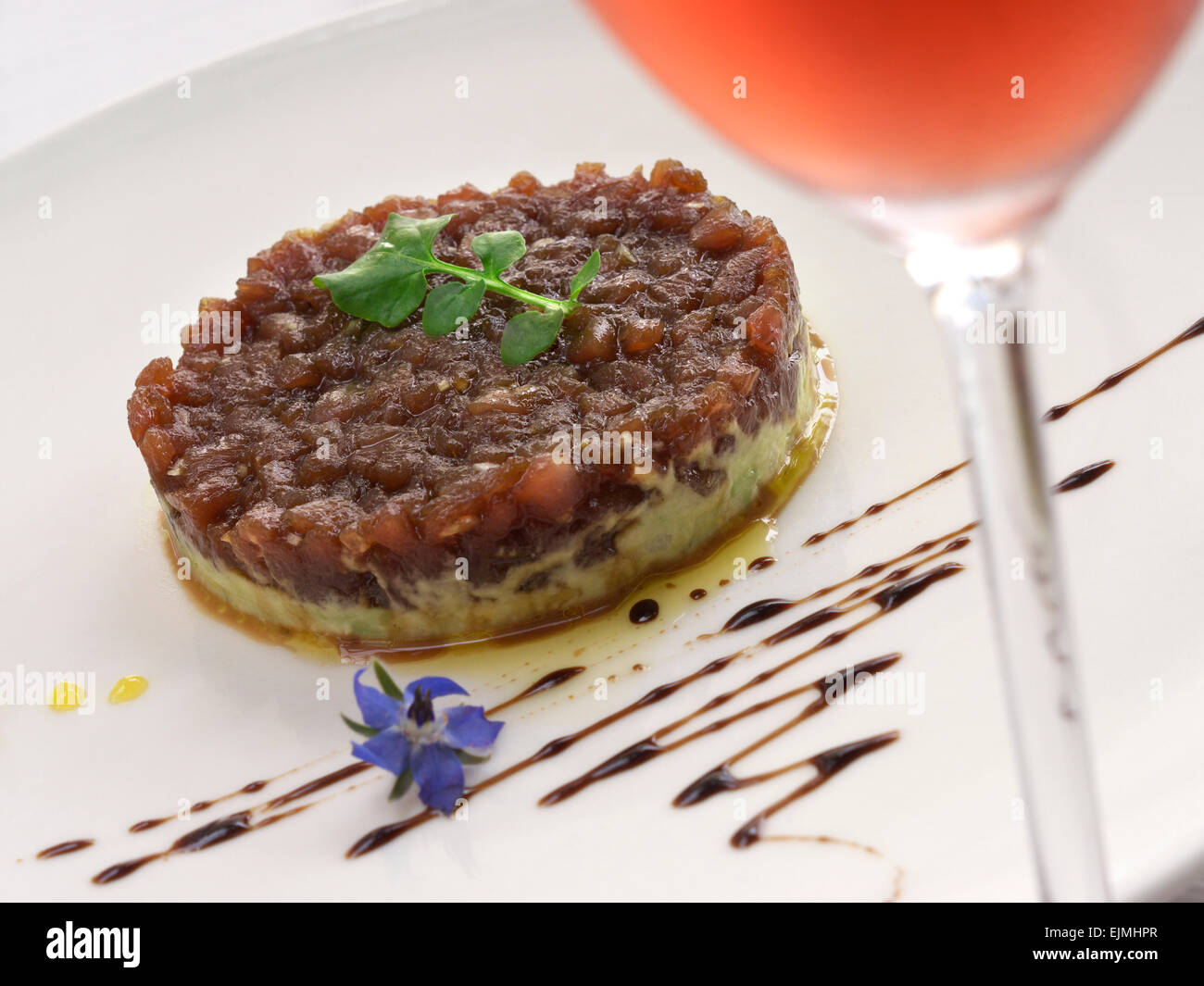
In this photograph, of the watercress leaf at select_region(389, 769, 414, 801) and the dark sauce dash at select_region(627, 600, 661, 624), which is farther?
the dark sauce dash at select_region(627, 600, 661, 624)

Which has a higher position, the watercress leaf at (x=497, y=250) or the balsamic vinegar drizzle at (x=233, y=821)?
the watercress leaf at (x=497, y=250)

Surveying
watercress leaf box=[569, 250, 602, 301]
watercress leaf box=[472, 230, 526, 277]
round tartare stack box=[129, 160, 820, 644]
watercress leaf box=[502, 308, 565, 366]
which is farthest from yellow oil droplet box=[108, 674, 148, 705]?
watercress leaf box=[569, 250, 602, 301]

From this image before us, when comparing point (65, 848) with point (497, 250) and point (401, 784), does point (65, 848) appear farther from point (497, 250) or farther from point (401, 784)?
point (497, 250)

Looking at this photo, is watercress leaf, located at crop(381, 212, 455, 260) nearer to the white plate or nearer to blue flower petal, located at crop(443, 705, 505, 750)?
the white plate

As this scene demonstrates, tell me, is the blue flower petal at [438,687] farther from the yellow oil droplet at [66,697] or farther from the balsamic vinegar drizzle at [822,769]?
the yellow oil droplet at [66,697]

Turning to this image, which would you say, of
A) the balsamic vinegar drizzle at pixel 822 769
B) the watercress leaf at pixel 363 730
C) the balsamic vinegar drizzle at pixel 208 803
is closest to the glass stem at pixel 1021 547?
the balsamic vinegar drizzle at pixel 822 769
